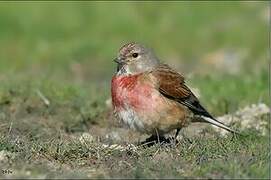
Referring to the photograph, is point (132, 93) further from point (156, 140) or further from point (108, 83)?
point (108, 83)

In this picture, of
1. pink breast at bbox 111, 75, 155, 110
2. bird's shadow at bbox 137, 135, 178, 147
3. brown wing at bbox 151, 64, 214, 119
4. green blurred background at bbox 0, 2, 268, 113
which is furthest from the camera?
green blurred background at bbox 0, 2, 268, 113

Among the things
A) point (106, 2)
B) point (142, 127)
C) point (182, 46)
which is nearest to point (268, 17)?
point (182, 46)

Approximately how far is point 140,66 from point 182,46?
27.8 feet

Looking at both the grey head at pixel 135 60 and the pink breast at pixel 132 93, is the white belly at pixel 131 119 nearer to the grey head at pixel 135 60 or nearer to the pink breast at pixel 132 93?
the pink breast at pixel 132 93

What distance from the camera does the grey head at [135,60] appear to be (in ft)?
28.2

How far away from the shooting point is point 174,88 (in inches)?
339

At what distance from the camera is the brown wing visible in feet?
27.9

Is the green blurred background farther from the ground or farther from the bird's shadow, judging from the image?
the bird's shadow

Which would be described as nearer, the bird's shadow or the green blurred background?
the bird's shadow

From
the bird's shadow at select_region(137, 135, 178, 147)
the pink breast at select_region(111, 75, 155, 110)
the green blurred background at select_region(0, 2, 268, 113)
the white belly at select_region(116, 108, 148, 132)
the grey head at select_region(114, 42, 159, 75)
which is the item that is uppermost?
the green blurred background at select_region(0, 2, 268, 113)

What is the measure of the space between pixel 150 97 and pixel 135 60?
2.00ft

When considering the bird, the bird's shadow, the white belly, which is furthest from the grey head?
the bird's shadow

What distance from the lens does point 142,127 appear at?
8203mm

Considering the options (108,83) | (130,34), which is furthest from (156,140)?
(130,34)
